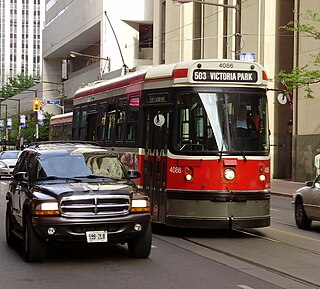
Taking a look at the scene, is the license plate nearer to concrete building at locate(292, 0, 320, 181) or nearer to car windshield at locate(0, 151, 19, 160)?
concrete building at locate(292, 0, 320, 181)

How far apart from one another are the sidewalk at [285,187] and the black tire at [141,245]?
17826 millimetres

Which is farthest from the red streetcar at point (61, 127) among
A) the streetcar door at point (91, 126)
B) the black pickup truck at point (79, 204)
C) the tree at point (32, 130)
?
the tree at point (32, 130)

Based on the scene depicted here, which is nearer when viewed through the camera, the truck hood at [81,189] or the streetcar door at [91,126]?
the truck hood at [81,189]

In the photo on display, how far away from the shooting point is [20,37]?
174m

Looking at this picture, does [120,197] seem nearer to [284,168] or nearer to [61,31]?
[284,168]

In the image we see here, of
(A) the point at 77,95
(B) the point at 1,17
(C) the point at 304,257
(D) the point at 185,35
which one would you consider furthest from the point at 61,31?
(B) the point at 1,17

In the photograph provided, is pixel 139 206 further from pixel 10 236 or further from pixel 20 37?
pixel 20 37

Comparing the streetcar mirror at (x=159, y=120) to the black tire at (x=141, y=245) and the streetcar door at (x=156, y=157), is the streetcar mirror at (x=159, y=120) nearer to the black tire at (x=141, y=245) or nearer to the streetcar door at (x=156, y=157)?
the streetcar door at (x=156, y=157)

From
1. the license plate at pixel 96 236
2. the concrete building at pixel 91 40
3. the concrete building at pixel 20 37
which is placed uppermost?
the concrete building at pixel 20 37

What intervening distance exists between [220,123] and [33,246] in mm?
4654

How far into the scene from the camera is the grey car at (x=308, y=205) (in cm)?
1435

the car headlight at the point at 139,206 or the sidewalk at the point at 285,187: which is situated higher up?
the car headlight at the point at 139,206

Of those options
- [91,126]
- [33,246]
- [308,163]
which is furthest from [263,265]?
[308,163]

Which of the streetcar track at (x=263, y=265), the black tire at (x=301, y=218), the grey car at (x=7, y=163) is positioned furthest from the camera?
the grey car at (x=7, y=163)
